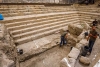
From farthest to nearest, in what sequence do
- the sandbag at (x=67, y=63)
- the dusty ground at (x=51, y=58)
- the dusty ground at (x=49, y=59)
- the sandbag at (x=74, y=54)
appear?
1. the dusty ground at (x=49, y=59)
2. the dusty ground at (x=51, y=58)
3. the sandbag at (x=74, y=54)
4. the sandbag at (x=67, y=63)

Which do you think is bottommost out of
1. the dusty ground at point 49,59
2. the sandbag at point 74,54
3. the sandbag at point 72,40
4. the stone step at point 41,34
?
the dusty ground at point 49,59

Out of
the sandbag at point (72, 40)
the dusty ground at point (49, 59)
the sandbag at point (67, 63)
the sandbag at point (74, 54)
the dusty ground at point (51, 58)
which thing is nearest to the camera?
the sandbag at point (67, 63)

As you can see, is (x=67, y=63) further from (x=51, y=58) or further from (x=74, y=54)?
(x=51, y=58)

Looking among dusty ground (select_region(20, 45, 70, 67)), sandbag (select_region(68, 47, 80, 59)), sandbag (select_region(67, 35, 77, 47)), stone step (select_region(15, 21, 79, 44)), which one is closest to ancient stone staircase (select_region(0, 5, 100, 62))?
stone step (select_region(15, 21, 79, 44))

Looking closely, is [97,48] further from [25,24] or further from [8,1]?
[8,1]

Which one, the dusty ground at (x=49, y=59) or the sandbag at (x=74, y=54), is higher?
the sandbag at (x=74, y=54)

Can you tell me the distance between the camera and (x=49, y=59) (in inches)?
183

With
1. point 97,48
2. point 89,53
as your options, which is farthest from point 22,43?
point 97,48

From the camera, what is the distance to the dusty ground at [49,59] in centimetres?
427

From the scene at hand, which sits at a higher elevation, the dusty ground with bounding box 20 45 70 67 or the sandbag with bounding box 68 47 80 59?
the sandbag with bounding box 68 47 80 59

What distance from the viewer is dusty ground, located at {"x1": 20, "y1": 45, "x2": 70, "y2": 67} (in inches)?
168

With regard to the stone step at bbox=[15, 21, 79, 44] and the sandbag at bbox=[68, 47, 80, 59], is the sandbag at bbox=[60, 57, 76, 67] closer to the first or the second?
the sandbag at bbox=[68, 47, 80, 59]

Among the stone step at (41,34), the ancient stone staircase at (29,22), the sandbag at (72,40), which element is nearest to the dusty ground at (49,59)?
the ancient stone staircase at (29,22)

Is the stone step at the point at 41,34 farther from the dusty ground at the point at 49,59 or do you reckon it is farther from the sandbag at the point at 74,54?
the sandbag at the point at 74,54
